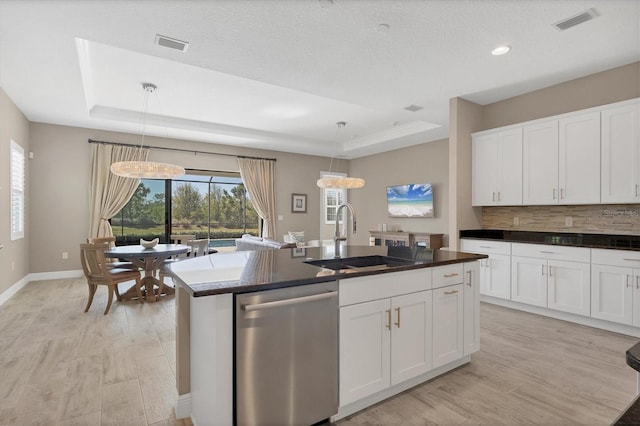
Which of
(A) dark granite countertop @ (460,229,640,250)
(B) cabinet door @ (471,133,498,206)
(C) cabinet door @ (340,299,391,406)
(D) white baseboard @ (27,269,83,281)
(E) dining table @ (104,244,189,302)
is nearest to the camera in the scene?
(C) cabinet door @ (340,299,391,406)

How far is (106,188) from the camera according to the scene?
6.09 m

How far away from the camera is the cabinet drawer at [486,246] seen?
4.12m

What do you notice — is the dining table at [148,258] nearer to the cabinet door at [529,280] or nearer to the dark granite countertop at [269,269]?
the dark granite countertop at [269,269]

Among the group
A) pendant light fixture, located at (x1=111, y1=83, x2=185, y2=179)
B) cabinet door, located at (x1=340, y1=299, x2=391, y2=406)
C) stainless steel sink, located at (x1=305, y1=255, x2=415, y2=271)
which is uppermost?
pendant light fixture, located at (x1=111, y1=83, x2=185, y2=179)

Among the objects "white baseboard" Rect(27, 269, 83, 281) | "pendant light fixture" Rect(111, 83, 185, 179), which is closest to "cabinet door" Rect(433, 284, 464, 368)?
"pendant light fixture" Rect(111, 83, 185, 179)

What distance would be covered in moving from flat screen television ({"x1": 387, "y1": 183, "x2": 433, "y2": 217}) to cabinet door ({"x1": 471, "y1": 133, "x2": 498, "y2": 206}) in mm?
2310

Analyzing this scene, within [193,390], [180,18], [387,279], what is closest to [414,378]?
[387,279]

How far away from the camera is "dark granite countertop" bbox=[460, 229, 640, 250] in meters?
3.45

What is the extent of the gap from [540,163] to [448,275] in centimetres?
265

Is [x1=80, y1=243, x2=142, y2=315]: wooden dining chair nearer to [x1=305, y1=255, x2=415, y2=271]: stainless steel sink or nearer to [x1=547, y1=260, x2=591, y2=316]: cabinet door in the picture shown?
[x1=305, y1=255, x2=415, y2=271]: stainless steel sink

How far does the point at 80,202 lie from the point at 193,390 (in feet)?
18.7

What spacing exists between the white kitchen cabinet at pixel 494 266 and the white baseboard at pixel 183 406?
3.51 m

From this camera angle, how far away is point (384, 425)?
187 cm

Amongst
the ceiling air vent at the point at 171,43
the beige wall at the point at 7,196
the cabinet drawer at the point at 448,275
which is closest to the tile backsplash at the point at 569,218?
the cabinet drawer at the point at 448,275
